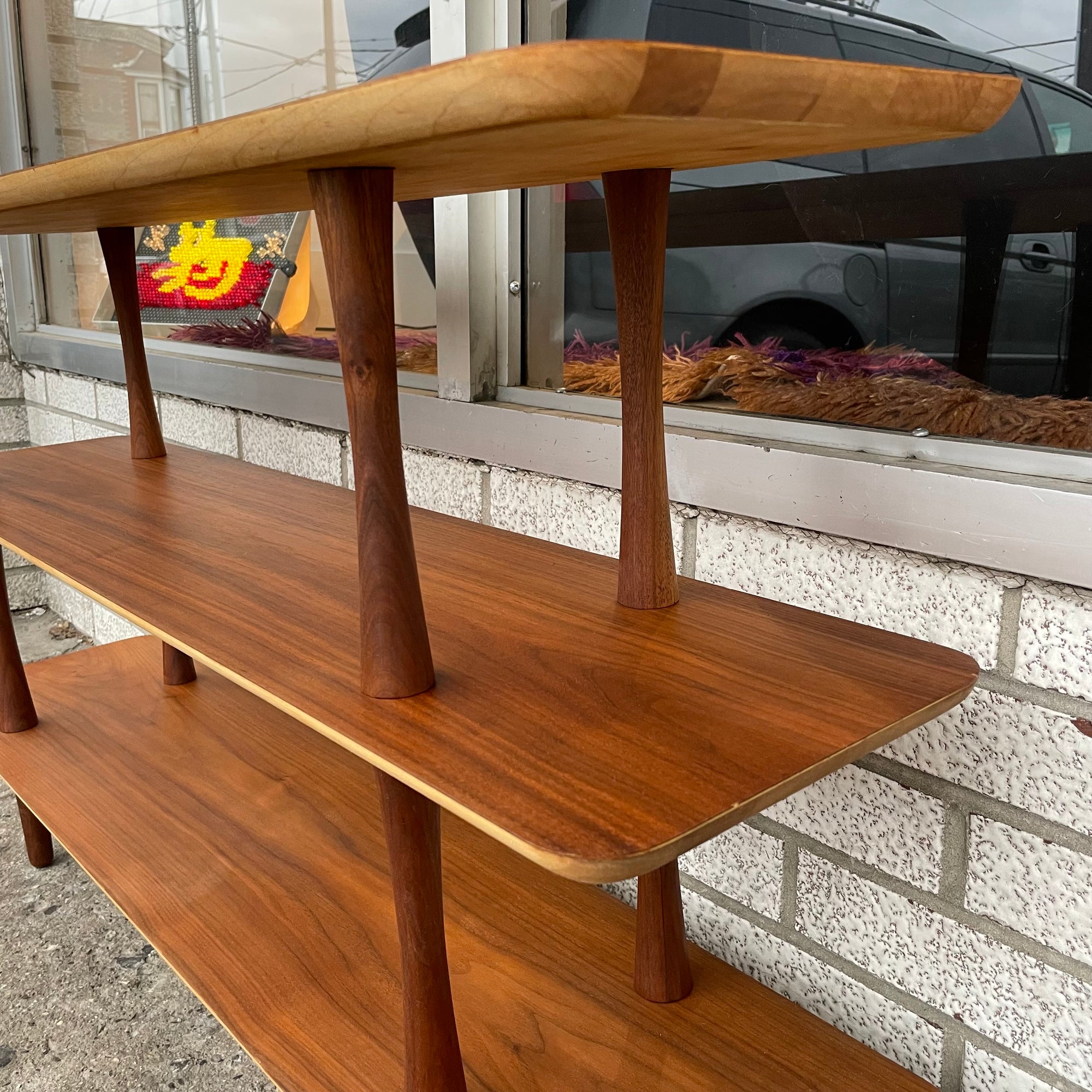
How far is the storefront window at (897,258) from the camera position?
2.83 ft

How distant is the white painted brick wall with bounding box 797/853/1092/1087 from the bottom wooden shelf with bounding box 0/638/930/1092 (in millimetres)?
85

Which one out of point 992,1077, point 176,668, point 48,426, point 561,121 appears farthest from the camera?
point 48,426

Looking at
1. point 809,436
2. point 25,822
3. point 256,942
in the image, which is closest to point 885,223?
point 809,436

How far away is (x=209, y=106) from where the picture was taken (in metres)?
2.08

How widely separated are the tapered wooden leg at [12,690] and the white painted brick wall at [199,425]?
52cm

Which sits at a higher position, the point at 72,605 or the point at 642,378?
the point at 642,378

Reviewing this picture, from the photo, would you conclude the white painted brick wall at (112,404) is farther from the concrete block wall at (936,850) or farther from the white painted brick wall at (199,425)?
the concrete block wall at (936,850)

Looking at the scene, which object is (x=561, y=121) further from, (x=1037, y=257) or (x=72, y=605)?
(x=72, y=605)

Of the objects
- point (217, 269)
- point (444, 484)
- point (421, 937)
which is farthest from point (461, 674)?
point (217, 269)

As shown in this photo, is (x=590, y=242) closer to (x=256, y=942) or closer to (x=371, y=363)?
(x=371, y=363)

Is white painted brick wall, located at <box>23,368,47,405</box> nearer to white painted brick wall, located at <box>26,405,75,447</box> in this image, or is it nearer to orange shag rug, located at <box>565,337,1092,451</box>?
white painted brick wall, located at <box>26,405,75,447</box>

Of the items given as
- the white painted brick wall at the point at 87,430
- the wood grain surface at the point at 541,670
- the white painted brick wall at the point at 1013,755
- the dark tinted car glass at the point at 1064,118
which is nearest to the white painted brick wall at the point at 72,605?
the white painted brick wall at the point at 87,430

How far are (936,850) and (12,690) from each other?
130cm

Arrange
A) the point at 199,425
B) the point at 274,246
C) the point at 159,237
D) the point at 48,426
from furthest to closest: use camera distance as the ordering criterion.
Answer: the point at 48,426 → the point at 159,237 → the point at 199,425 → the point at 274,246
